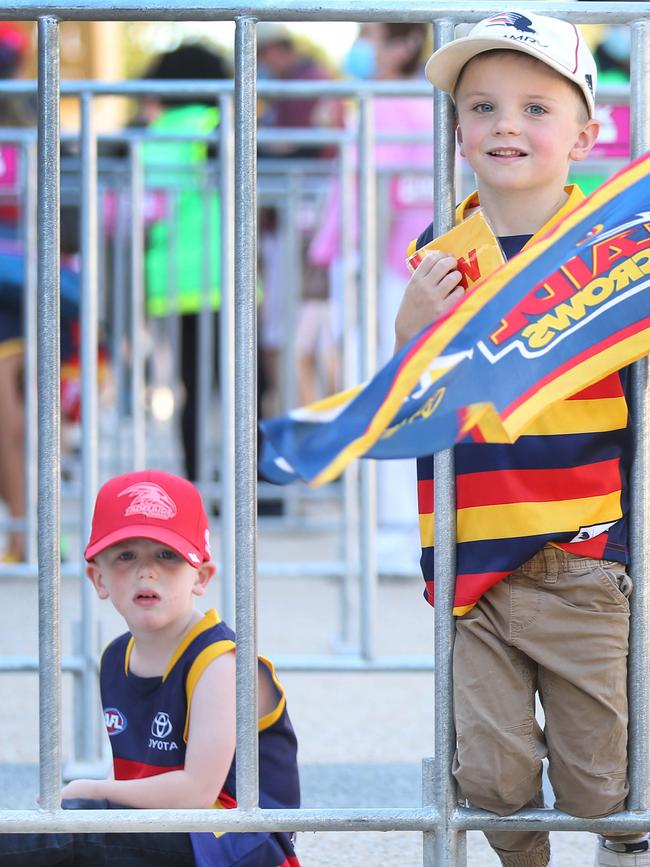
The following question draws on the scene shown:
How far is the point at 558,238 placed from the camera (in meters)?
1.93

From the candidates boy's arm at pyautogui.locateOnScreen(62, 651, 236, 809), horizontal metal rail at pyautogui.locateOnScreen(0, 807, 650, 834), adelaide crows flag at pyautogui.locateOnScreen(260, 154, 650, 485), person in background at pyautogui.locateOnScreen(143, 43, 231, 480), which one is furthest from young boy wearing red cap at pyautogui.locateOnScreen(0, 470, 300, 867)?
person in background at pyautogui.locateOnScreen(143, 43, 231, 480)

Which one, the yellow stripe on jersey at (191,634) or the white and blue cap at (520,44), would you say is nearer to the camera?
the white and blue cap at (520,44)

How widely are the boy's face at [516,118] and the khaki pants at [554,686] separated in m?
0.55

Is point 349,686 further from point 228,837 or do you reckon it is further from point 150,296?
point 150,296

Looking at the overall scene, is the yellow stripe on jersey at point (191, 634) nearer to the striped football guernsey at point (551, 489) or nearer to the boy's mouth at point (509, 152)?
the striped football guernsey at point (551, 489)

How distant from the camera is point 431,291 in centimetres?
214

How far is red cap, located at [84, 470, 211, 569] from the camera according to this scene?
99.3 inches

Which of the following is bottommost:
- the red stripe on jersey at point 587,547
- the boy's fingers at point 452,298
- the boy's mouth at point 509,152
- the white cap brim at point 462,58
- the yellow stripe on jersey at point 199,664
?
the yellow stripe on jersey at point 199,664

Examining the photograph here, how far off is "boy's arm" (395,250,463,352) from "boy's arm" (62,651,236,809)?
663 millimetres

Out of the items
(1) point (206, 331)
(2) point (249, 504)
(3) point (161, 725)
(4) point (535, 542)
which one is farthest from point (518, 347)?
(1) point (206, 331)

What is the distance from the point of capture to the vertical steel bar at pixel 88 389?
3428 mm

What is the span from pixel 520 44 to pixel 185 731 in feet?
3.92

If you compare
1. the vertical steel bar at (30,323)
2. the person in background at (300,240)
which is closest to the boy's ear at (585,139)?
the vertical steel bar at (30,323)

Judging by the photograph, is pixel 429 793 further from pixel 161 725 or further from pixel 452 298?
pixel 452 298
